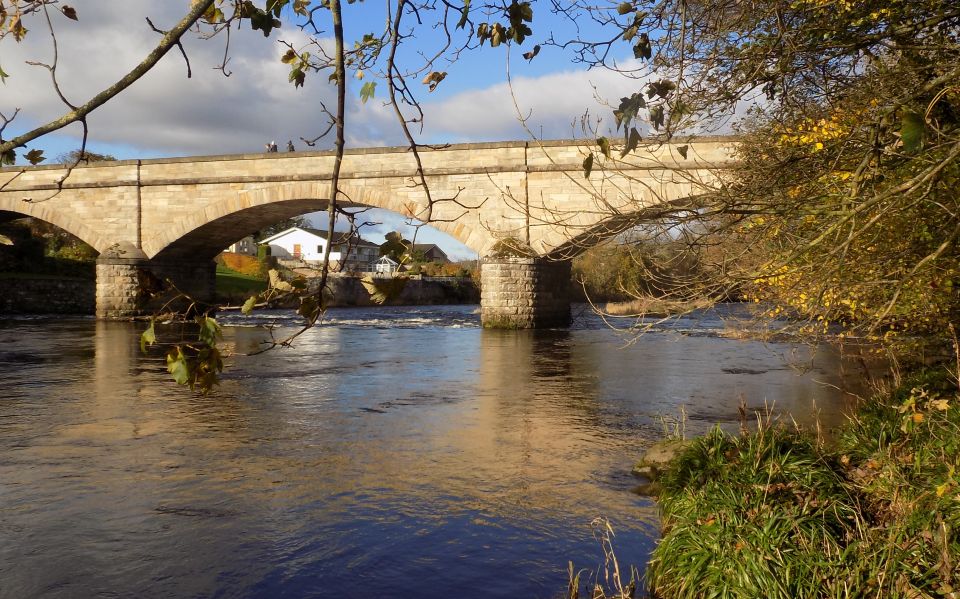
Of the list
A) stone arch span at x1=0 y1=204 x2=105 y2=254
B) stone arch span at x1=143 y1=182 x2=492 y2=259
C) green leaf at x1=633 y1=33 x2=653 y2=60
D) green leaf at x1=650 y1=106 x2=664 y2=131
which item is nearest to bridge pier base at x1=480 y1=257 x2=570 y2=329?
stone arch span at x1=143 y1=182 x2=492 y2=259

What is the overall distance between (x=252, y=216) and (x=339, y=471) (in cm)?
2441

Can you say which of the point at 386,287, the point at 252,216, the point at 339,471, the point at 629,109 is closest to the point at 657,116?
the point at 629,109

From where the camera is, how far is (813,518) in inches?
164

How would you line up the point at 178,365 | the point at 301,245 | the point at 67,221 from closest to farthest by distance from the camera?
the point at 178,365 < the point at 67,221 < the point at 301,245

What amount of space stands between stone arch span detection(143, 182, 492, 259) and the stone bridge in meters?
0.05

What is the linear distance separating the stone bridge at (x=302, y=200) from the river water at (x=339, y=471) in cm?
903

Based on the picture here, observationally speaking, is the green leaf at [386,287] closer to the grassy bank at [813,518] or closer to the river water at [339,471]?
the river water at [339,471]

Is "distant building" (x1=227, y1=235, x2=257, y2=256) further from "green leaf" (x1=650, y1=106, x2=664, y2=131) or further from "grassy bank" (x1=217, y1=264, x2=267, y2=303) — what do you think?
"green leaf" (x1=650, y1=106, x2=664, y2=131)

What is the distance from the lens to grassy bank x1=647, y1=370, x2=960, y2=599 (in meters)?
3.63

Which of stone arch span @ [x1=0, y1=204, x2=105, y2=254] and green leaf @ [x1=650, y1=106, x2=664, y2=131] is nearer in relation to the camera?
green leaf @ [x1=650, y1=106, x2=664, y2=131]

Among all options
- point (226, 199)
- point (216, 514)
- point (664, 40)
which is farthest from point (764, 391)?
point (226, 199)

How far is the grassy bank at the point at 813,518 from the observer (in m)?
3.63

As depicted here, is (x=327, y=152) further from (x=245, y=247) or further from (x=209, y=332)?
(x=245, y=247)

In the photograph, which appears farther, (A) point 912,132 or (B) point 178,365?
(A) point 912,132
